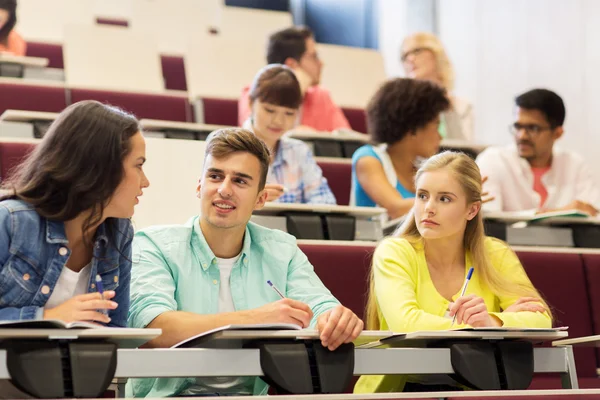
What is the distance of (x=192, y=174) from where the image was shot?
58.0 inches

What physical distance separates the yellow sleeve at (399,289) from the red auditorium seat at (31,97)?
1.36 m

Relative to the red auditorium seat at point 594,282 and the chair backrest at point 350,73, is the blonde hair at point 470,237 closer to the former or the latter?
the red auditorium seat at point 594,282

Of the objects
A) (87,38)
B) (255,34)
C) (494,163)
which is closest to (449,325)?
(494,163)

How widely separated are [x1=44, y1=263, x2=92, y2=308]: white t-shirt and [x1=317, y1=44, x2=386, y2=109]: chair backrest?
222 centimetres

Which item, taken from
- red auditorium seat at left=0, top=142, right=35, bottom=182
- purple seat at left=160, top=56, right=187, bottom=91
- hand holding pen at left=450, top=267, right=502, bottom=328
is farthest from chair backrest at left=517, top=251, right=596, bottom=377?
purple seat at left=160, top=56, right=187, bottom=91

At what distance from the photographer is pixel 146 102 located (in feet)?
8.29

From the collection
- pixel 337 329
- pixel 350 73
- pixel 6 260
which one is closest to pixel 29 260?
pixel 6 260

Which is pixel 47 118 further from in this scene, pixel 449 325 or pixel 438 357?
pixel 438 357

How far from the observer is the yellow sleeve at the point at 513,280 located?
4.01 ft

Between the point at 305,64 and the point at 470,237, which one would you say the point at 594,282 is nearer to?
the point at 470,237

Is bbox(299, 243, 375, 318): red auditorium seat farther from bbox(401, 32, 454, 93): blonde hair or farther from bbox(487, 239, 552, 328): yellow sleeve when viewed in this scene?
bbox(401, 32, 454, 93): blonde hair

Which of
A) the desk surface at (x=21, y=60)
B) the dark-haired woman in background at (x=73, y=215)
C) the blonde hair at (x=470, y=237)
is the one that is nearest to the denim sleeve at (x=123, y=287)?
the dark-haired woman in background at (x=73, y=215)

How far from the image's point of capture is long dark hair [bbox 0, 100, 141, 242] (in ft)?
3.41

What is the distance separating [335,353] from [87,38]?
2.13 metres
